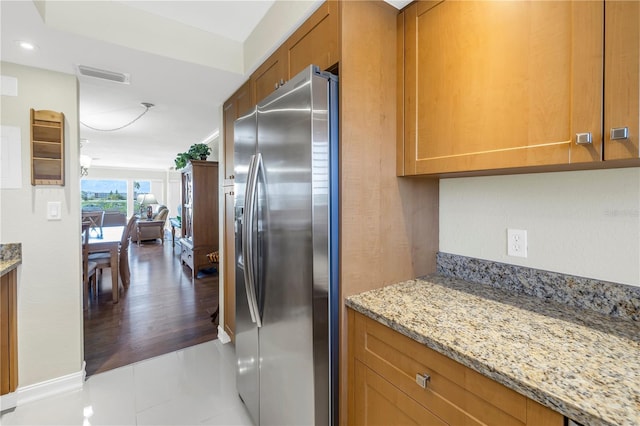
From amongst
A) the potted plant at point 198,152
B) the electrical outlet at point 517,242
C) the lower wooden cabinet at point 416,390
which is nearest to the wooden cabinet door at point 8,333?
the lower wooden cabinet at point 416,390

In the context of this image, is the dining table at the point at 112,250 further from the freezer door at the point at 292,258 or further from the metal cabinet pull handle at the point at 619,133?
the metal cabinet pull handle at the point at 619,133

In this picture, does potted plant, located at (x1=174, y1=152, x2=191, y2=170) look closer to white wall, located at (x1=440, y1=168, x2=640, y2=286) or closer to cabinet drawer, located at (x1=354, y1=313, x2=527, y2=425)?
white wall, located at (x1=440, y1=168, x2=640, y2=286)

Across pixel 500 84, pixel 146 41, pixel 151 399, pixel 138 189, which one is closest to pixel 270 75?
pixel 146 41

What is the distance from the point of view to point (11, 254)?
75.5 inches

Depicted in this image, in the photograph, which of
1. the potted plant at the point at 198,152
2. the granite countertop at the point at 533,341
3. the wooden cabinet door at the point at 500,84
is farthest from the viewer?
the potted plant at the point at 198,152

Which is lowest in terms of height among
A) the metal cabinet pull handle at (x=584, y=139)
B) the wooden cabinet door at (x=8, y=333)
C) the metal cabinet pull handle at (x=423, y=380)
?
the wooden cabinet door at (x=8, y=333)

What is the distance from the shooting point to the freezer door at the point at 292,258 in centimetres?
120

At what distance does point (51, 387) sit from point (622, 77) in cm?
330

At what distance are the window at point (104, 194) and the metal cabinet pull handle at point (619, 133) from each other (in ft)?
40.1

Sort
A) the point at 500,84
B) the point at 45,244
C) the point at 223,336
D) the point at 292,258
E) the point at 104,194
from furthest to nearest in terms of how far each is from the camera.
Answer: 1. the point at 104,194
2. the point at 223,336
3. the point at 45,244
4. the point at 292,258
5. the point at 500,84

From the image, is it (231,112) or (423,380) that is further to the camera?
(231,112)

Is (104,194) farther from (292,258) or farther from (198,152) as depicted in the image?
(292,258)

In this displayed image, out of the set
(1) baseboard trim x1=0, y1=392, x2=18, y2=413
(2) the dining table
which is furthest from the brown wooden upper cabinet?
(2) the dining table

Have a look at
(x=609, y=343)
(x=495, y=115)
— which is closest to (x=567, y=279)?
(x=609, y=343)
